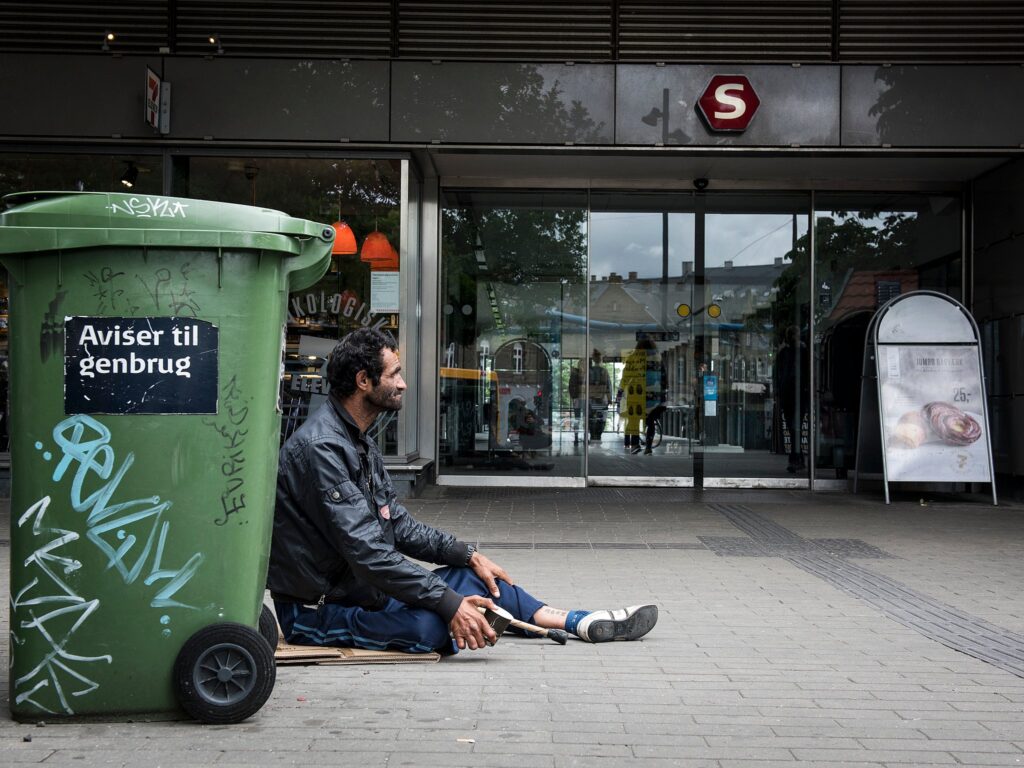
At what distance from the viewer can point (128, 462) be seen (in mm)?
3381

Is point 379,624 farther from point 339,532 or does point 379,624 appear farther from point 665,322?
point 665,322

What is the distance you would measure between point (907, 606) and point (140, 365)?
4.21 m

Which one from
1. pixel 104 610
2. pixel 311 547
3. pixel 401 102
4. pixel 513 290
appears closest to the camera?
pixel 104 610

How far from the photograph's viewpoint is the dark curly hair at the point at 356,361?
4.16 meters

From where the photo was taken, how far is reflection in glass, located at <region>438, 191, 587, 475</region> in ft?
40.2

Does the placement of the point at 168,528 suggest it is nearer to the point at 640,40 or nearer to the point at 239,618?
the point at 239,618

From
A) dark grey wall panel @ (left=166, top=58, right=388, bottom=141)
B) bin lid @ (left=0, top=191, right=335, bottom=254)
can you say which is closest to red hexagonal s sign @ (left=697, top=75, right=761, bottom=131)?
dark grey wall panel @ (left=166, top=58, right=388, bottom=141)

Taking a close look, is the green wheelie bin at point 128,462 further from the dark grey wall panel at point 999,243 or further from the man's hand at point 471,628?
the dark grey wall panel at point 999,243

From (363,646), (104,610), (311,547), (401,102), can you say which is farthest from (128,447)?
(401,102)

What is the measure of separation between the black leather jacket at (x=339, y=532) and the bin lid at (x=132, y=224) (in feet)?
2.79

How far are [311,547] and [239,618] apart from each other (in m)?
0.63

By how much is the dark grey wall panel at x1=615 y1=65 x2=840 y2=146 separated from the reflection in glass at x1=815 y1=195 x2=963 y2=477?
2.36m

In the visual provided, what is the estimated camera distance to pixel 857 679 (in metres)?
4.21

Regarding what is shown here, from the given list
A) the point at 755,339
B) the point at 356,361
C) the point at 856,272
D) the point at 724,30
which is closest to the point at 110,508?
the point at 356,361
